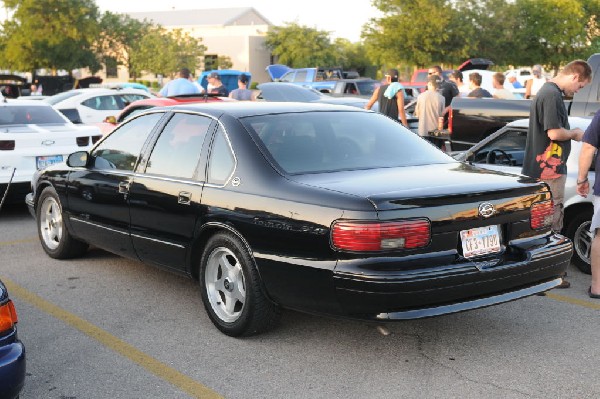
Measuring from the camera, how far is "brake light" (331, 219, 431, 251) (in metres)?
4.20

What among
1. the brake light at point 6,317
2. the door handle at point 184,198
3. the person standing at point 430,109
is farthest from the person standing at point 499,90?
the brake light at point 6,317

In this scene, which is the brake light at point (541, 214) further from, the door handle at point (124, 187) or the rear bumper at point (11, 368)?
the rear bumper at point (11, 368)

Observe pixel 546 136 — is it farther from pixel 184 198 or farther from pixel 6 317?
pixel 6 317

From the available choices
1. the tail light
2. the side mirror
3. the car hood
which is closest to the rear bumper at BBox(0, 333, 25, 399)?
the car hood

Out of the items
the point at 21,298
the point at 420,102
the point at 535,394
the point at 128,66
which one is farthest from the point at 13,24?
the point at 535,394

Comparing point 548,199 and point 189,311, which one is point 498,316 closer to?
point 548,199

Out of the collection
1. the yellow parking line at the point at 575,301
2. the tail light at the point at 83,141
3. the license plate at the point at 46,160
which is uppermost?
the tail light at the point at 83,141

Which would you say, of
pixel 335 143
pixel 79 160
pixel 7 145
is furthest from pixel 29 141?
pixel 335 143

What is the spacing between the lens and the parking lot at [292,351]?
168 inches

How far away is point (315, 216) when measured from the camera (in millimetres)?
4422

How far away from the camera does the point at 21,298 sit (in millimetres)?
6051

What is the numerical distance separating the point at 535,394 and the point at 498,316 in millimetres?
1442

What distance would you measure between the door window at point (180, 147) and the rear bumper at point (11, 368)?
7.39 feet

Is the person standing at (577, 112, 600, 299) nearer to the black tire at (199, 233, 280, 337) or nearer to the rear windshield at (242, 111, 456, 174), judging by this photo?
the rear windshield at (242, 111, 456, 174)
